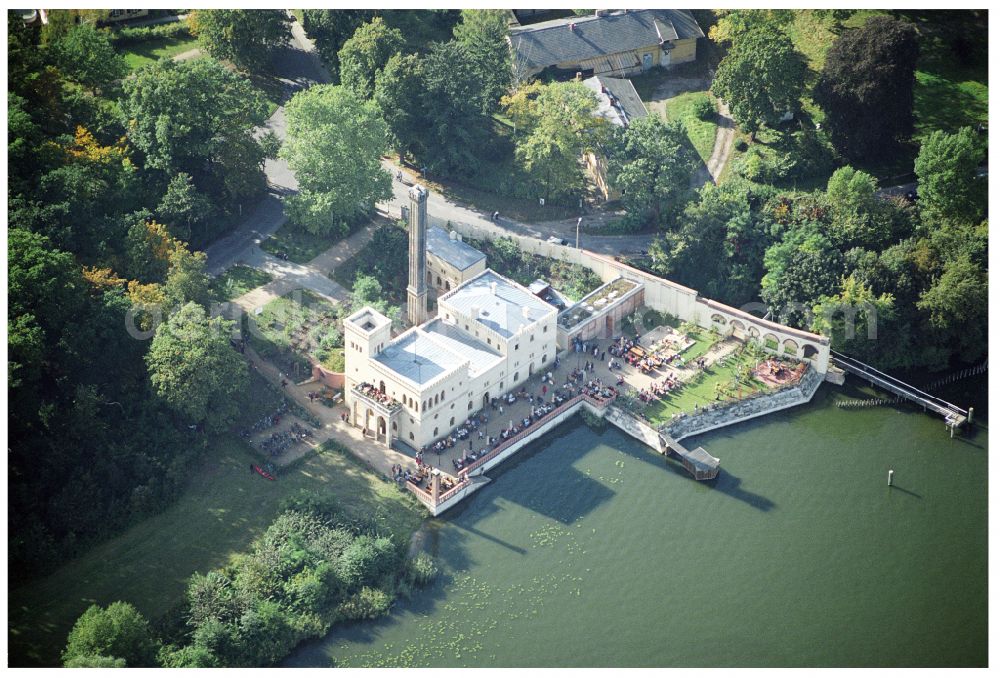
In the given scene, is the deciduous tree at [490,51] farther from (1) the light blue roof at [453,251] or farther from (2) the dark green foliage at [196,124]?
(2) the dark green foliage at [196,124]

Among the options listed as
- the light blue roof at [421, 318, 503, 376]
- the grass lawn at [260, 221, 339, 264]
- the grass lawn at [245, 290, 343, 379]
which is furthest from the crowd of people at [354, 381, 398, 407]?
the grass lawn at [260, 221, 339, 264]

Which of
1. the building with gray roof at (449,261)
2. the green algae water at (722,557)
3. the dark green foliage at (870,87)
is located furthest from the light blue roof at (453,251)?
the dark green foliage at (870,87)

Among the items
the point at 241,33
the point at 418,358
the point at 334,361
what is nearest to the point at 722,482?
the point at 418,358

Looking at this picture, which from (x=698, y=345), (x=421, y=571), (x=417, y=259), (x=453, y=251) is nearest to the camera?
(x=421, y=571)

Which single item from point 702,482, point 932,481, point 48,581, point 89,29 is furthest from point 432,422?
point 89,29

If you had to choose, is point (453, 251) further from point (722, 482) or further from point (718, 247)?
point (722, 482)

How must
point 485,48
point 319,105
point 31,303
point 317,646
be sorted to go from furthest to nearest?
point 485,48 < point 319,105 < point 31,303 < point 317,646

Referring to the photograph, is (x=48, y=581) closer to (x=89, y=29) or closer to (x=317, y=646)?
(x=317, y=646)
